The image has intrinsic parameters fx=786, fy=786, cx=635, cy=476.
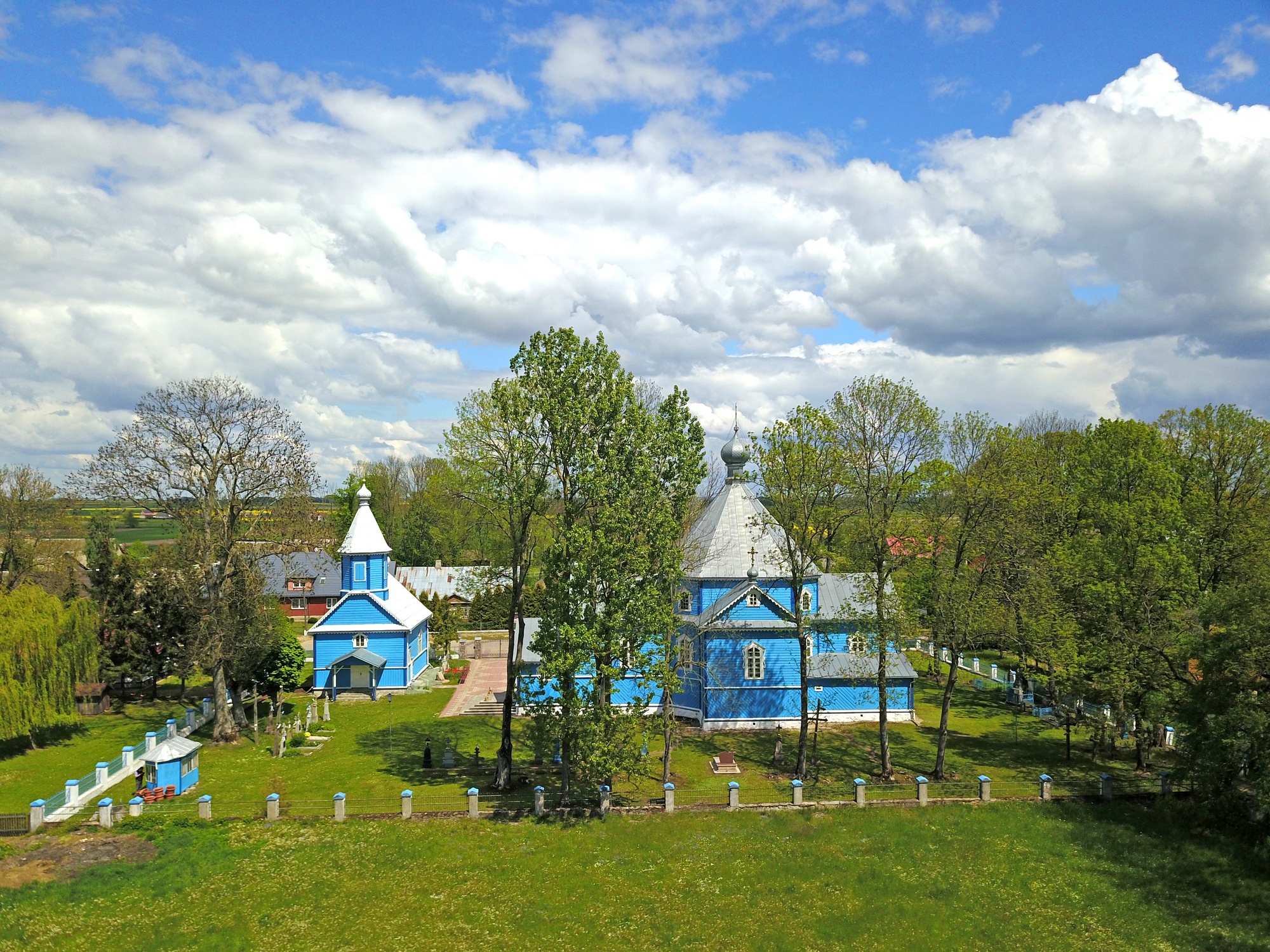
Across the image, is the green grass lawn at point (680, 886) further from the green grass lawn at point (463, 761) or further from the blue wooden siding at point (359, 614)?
the blue wooden siding at point (359, 614)

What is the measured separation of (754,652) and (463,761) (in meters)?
12.7

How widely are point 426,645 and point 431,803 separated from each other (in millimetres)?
24836

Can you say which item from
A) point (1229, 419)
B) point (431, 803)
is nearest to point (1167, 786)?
point (1229, 419)

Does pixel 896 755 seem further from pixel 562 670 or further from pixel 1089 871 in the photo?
pixel 562 670

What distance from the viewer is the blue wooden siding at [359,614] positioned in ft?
137

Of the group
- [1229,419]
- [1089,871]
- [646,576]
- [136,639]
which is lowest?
[1089,871]

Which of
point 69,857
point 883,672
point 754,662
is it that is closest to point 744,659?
point 754,662

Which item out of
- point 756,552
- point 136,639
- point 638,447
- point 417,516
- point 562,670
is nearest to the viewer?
point 562,670

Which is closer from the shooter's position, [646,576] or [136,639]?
[646,576]

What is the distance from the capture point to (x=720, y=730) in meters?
33.8

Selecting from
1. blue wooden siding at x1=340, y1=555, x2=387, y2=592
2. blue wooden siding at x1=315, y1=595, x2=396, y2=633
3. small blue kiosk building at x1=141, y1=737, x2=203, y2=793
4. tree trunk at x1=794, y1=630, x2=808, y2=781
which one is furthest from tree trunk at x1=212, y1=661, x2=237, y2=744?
tree trunk at x1=794, y1=630, x2=808, y2=781

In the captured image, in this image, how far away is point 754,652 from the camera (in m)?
33.7

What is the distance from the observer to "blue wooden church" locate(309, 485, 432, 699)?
41000 millimetres

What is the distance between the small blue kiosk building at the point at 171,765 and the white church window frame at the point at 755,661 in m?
20.8
